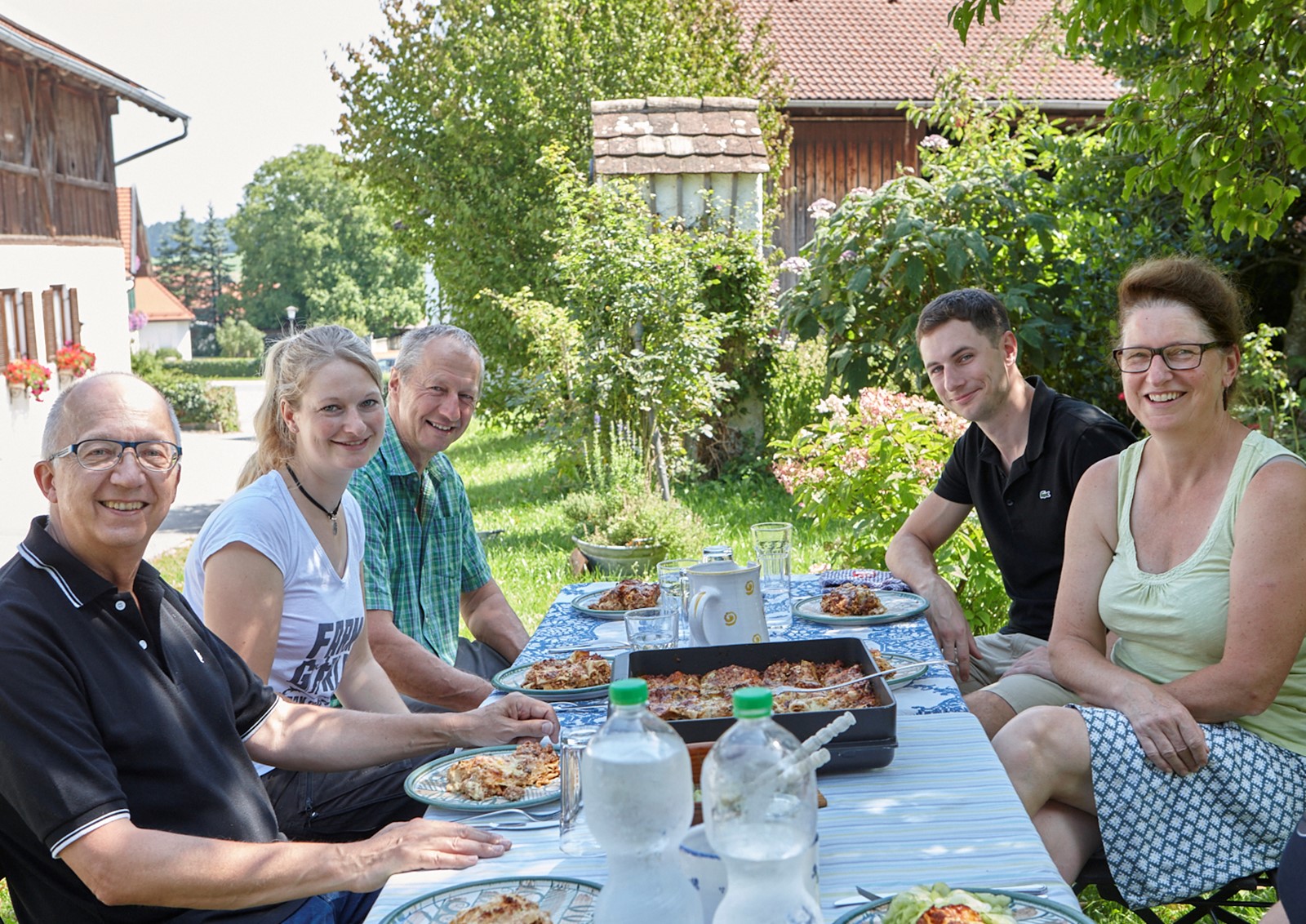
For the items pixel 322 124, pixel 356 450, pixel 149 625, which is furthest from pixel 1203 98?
pixel 322 124

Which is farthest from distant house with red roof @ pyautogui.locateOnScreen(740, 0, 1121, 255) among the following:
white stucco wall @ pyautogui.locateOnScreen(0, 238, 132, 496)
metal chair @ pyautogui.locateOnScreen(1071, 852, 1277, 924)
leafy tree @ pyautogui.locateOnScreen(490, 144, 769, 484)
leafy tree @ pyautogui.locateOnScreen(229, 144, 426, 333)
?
leafy tree @ pyautogui.locateOnScreen(229, 144, 426, 333)

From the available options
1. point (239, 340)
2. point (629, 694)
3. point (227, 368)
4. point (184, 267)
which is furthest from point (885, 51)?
point (184, 267)

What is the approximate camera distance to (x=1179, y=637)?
2662mm

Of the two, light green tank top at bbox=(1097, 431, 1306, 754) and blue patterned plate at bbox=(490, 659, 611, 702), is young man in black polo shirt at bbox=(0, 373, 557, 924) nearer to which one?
blue patterned plate at bbox=(490, 659, 611, 702)

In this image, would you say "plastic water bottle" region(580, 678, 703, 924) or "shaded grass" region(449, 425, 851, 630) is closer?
"plastic water bottle" region(580, 678, 703, 924)

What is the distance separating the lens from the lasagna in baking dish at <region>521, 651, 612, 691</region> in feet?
8.70

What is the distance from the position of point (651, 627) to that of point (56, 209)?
70.0ft

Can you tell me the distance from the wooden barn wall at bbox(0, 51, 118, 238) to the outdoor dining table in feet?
65.1

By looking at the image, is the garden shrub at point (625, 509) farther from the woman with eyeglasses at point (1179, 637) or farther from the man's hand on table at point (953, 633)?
the woman with eyeglasses at point (1179, 637)

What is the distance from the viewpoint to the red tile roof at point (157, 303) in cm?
5403

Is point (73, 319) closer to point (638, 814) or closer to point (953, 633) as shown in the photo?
point (953, 633)

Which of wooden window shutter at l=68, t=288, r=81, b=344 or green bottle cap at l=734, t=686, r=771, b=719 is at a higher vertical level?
wooden window shutter at l=68, t=288, r=81, b=344

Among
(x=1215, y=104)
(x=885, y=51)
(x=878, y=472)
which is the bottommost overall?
(x=878, y=472)

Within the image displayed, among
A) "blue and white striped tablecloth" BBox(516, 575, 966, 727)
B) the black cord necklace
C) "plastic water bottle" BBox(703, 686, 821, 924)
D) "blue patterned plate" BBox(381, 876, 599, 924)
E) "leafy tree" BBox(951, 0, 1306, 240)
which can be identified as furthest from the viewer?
"leafy tree" BBox(951, 0, 1306, 240)
